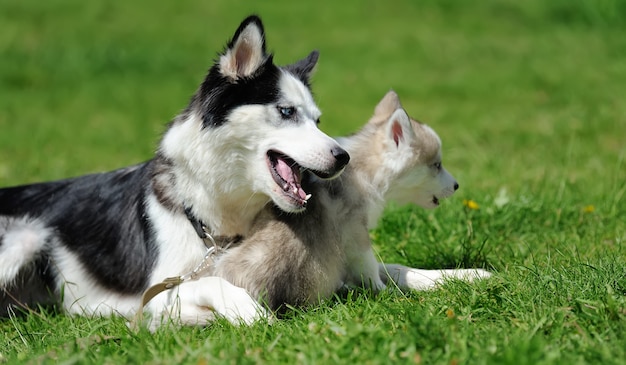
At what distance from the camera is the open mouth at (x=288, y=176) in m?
3.72

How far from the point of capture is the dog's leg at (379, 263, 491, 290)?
3.91 metres

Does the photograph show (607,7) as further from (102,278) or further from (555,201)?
(102,278)

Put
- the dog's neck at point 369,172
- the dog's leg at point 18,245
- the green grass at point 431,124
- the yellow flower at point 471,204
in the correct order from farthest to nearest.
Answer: the yellow flower at point 471,204
the dog's leg at point 18,245
the dog's neck at point 369,172
the green grass at point 431,124

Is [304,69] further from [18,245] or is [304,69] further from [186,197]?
[18,245]

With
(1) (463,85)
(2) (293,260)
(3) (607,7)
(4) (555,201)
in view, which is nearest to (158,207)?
(2) (293,260)

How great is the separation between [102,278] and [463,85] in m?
7.13

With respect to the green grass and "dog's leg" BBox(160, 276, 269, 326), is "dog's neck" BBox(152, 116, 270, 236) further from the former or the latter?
the green grass

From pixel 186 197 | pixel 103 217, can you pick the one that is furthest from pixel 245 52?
pixel 103 217

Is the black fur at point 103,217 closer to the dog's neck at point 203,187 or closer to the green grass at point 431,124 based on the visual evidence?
the dog's neck at point 203,187

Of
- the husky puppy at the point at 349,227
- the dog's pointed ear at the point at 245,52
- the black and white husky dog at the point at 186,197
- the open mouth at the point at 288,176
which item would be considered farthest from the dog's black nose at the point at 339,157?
the dog's pointed ear at the point at 245,52

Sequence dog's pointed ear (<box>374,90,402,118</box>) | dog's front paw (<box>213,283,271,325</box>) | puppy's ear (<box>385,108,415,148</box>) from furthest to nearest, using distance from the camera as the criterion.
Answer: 1. dog's pointed ear (<box>374,90,402,118</box>)
2. puppy's ear (<box>385,108,415,148</box>)
3. dog's front paw (<box>213,283,271,325</box>)

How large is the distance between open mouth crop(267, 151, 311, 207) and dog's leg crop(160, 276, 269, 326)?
1.66 feet

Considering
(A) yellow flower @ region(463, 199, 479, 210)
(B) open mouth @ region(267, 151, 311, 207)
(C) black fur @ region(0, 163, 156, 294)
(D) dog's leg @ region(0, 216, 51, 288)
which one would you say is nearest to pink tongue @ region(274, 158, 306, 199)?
(B) open mouth @ region(267, 151, 311, 207)

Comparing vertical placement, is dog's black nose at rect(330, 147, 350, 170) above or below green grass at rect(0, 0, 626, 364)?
above
